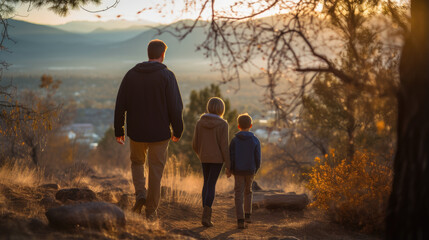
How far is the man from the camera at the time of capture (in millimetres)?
5250

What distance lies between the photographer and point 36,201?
5.92 m

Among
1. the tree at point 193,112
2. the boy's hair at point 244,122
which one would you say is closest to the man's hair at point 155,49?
the boy's hair at point 244,122

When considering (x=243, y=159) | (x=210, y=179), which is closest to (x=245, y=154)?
(x=243, y=159)

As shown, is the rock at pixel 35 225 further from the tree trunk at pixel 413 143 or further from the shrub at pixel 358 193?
the shrub at pixel 358 193

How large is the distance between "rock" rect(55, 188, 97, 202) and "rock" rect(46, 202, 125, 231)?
1.65 m

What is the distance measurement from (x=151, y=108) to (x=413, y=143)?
3.01 meters

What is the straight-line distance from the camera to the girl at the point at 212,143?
566cm

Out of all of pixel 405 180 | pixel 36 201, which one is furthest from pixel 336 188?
pixel 36 201

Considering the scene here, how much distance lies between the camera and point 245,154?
584 cm

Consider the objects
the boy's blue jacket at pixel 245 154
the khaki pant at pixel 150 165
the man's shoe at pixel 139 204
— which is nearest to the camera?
the khaki pant at pixel 150 165

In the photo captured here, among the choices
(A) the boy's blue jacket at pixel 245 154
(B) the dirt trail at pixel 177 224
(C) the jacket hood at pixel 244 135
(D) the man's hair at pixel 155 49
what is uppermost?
(D) the man's hair at pixel 155 49

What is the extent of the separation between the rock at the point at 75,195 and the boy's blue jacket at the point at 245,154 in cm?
218

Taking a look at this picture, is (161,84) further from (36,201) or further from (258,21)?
(36,201)

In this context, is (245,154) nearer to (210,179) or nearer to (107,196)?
(210,179)
